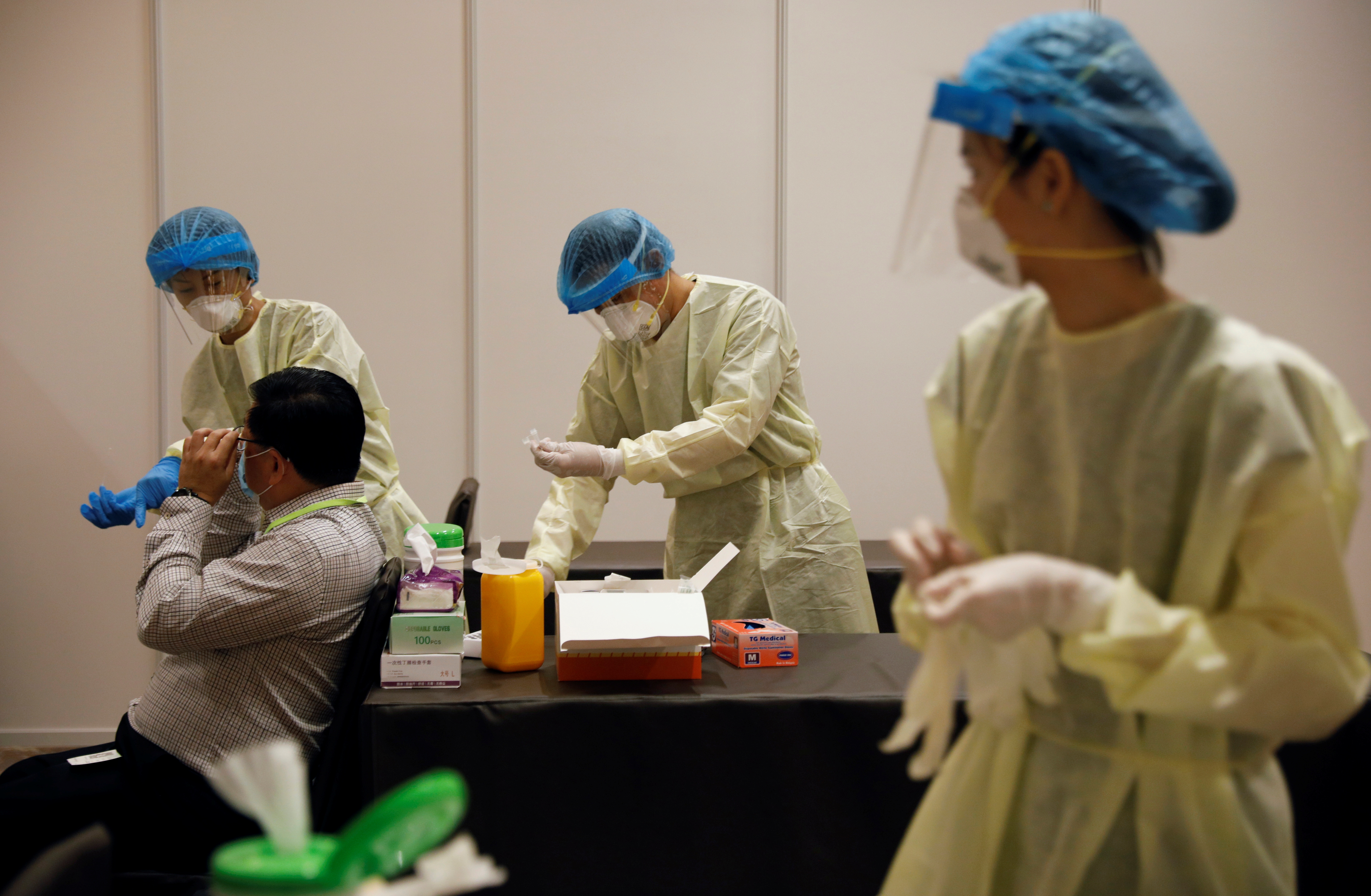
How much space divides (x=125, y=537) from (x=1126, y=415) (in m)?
3.68

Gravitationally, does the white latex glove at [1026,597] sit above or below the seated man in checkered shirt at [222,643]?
above

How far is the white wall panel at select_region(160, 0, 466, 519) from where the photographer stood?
355 centimetres

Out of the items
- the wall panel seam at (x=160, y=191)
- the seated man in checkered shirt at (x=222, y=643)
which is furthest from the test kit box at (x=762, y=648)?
the wall panel seam at (x=160, y=191)

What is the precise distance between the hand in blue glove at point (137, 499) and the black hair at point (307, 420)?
1.61 feet

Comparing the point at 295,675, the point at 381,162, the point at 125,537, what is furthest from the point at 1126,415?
the point at 125,537

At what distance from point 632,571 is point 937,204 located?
211 centimetres

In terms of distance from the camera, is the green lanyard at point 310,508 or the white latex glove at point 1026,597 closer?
the white latex glove at point 1026,597

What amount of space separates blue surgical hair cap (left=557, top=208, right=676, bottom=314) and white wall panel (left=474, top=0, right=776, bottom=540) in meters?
1.55

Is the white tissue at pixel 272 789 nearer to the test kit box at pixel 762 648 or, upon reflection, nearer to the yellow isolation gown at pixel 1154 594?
the yellow isolation gown at pixel 1154 594

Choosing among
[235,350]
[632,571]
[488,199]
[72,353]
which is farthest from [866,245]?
[72,353]

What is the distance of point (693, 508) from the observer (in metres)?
2.26

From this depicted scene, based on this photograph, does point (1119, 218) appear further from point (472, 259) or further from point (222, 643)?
point (472, 259)

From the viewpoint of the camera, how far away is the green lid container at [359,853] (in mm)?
586

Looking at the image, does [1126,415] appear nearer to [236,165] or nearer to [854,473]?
[854,473]
